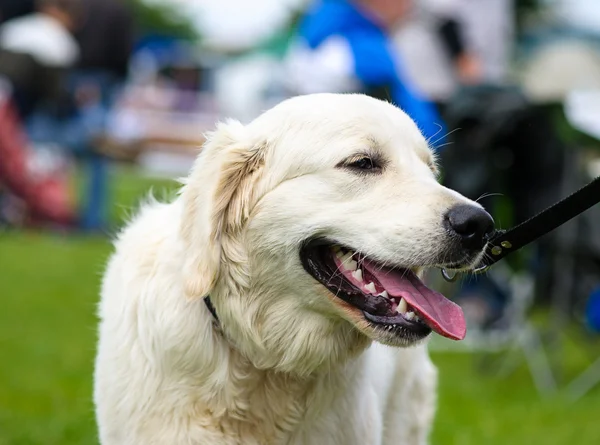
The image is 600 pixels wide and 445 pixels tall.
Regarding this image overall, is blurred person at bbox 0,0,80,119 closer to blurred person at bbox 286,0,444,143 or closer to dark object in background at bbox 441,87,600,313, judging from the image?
blurred person at bbox 286,0,444,143

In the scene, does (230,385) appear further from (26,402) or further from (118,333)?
(26,402)

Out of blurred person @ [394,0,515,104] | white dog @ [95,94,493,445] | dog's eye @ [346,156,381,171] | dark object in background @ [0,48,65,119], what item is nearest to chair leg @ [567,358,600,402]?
blurred person @ [394,0,515,104]

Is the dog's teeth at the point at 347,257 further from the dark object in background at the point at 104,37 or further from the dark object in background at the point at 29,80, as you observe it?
the dark object in background at the point at 104,37

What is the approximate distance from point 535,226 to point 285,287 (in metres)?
0.86

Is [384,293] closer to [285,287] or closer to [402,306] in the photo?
[402,306]

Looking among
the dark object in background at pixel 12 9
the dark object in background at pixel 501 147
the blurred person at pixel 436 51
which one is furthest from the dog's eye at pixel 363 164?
the dark object in background at pixel 12 9

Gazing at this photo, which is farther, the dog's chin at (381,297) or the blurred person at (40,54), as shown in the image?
the blurred person at (40,54)

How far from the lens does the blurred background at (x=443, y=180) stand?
232 inches

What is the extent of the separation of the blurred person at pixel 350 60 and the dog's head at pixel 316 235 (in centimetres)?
276

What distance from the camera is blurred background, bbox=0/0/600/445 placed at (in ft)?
19.4

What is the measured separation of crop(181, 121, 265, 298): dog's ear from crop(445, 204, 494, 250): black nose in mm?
667

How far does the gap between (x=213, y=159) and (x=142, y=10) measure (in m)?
A: 63.5

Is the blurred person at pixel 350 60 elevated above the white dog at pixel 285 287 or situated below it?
below

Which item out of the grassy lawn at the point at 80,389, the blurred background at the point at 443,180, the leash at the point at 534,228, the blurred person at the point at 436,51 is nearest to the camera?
the leash at the point at 534,228
